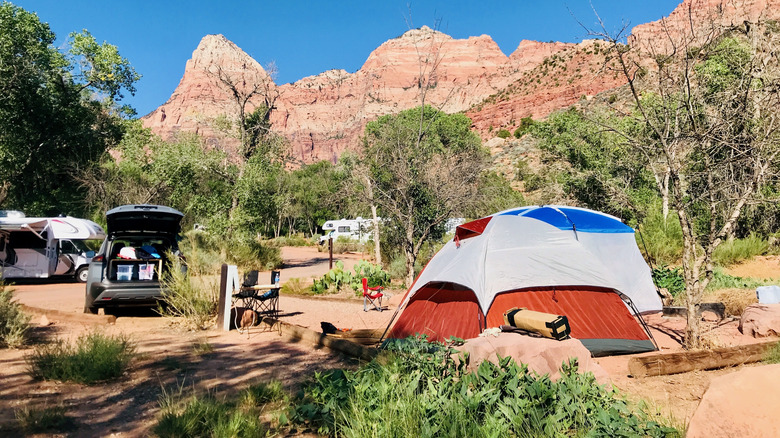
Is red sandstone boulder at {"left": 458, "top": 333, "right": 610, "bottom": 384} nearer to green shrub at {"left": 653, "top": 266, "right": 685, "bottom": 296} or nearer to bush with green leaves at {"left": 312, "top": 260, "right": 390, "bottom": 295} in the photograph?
green shrub at {"left": 653, "top": 266, "right": 685, "bottom": 296}

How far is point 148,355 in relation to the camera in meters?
6.19

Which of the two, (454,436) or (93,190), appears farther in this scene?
(93,190)

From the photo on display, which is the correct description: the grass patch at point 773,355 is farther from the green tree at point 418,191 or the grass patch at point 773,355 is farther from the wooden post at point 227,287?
the green tree at point 418,191

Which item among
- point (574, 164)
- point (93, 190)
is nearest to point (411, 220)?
point (574, 164)

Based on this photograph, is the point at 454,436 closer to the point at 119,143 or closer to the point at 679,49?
the point at 679,49

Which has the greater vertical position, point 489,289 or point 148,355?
point 489,289

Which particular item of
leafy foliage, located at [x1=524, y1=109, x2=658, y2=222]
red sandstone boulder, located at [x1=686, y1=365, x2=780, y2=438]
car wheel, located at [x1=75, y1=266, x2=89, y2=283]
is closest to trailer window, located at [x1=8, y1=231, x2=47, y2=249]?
car wheel, located at [x1=75, y1=266, x2=89, y2=283]

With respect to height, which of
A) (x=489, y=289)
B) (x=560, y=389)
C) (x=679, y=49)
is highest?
(x=679, y=49)

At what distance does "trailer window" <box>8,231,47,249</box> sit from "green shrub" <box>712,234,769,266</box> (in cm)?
2113

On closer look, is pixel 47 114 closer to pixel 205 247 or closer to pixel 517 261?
pixel 205 247

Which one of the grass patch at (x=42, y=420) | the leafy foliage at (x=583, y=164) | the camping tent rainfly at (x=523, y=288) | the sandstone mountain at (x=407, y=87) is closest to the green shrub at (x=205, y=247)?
the sandstone mountain at (x=407, y=87)

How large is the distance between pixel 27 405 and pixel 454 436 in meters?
3.79

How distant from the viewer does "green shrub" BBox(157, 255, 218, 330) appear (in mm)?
8211

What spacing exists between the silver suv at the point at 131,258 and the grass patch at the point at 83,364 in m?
2.96
